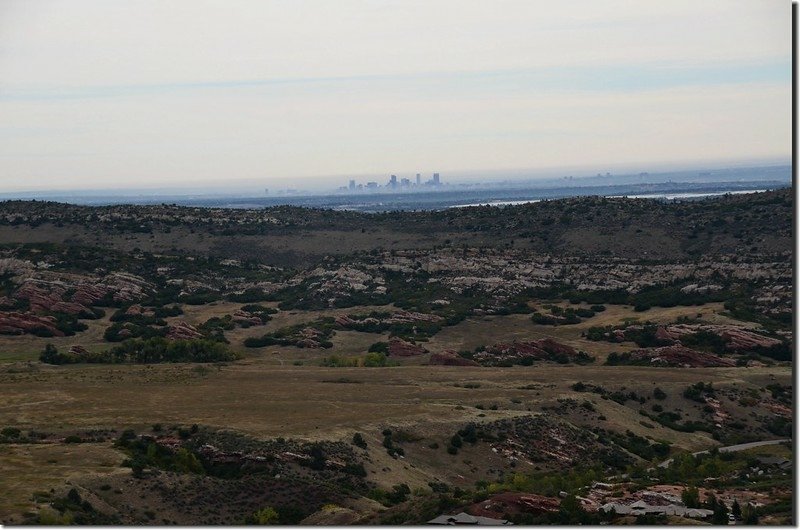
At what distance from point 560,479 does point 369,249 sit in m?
98.4

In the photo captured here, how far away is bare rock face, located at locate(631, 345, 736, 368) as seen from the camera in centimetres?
7062

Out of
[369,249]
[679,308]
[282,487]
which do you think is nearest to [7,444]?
[282,487]

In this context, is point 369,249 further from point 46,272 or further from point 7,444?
point 7,444

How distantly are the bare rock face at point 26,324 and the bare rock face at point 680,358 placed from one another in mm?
49386

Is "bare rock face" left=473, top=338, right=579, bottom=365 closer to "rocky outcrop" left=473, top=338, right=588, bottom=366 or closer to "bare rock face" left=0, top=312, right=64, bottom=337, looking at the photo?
"rocky outcrop" left=473, top=338, right=588, bottom=366

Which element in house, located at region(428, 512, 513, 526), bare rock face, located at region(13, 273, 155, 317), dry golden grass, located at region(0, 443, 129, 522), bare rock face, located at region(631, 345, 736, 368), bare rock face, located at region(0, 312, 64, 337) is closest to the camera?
house, located at region(428, 512, 513, 526)

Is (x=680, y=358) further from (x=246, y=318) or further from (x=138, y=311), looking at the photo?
(x=138, y=311)

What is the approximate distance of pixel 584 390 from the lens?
59719 mm

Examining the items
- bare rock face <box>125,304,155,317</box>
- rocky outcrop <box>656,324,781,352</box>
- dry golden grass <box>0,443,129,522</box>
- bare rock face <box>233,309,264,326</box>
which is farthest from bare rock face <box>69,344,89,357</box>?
rocky outcrop <box>656,324,781,352</box>

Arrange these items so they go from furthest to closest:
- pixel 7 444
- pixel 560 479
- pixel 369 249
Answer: pixel 369 249, pixel 7 444, pixel 560 479

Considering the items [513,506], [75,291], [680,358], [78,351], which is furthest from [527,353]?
[75,291]

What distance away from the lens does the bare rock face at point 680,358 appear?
232 ft

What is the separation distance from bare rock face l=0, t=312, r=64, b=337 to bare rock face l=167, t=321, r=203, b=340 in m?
9.62

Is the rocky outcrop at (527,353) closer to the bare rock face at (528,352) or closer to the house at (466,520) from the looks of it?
the bare rock face at (528,352)
